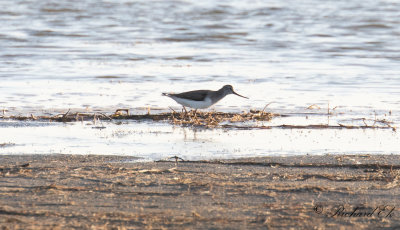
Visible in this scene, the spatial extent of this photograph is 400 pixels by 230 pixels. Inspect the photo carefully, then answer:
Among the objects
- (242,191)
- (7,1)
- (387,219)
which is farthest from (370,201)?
(7,1)

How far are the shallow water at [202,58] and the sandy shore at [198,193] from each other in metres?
0.99

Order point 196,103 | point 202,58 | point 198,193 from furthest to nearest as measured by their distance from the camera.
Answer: point 202,58
point 196,103
point 198,193

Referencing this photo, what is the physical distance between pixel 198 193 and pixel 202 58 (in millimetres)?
11487

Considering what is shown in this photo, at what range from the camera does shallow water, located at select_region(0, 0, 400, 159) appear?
10719mm

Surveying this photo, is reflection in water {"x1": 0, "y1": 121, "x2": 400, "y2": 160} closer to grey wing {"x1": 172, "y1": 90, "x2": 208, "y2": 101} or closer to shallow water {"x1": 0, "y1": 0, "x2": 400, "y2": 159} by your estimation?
shallow water {"x1": 0, "y1": 0, "x2": 400, "y2": 159}

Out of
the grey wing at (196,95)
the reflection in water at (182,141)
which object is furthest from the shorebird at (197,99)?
the reflection in water at (182,141)

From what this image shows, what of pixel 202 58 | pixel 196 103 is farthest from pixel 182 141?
pixel 202 58

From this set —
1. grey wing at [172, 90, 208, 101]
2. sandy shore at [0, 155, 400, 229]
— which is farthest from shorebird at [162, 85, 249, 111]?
Result: sandy shore at [0, 155, 400, 229]

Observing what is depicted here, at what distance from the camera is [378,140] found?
25.8ft

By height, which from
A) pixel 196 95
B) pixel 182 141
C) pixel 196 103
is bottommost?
pixel 182 141

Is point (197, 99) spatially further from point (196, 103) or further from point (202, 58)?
point (202, 58)

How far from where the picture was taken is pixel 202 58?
16.5 m

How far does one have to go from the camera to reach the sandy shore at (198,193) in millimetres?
4539

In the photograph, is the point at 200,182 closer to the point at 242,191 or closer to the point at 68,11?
the point at 242,191
